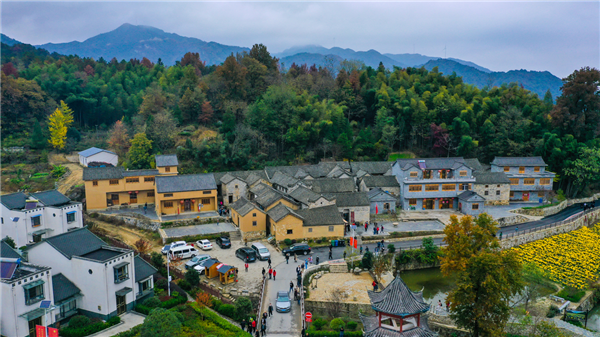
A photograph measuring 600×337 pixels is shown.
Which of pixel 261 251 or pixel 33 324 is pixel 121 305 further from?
pixel 261 251

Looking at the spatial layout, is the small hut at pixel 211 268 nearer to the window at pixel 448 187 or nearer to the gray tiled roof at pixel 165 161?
the gray tiled roof at pixel 165 161

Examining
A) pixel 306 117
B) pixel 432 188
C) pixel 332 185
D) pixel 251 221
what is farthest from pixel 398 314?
pixel 306 117

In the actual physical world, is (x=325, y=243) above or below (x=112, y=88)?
below

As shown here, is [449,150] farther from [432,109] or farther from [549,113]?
[549,113]

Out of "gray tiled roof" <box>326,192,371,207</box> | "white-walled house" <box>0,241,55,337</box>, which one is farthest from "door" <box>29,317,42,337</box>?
"gray tiled roof" <box>326,192,371,207</box>

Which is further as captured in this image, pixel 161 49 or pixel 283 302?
pixel 161 49

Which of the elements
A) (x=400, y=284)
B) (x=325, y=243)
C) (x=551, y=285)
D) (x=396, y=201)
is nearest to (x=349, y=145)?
(x=396, y=201)
